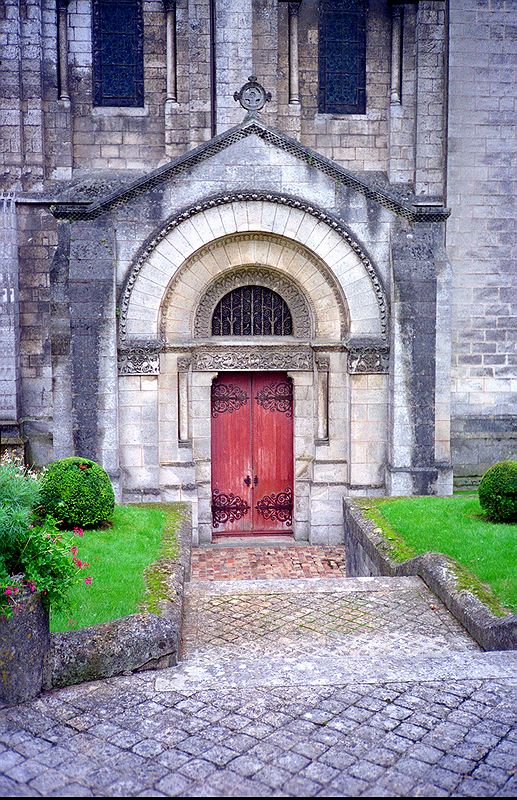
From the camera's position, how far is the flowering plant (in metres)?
6.12

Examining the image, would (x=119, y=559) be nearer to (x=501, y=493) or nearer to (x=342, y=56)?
(x=501, y=493)

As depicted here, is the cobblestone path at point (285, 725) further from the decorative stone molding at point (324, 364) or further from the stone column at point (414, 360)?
the decorative stone molding at point (324, 364)

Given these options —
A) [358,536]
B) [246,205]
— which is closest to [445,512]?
[358,536]

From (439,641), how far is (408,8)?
1280cm

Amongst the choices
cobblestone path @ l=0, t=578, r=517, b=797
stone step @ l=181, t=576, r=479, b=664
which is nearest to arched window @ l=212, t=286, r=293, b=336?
stone step @ l=181, t=576, r=479, b=664

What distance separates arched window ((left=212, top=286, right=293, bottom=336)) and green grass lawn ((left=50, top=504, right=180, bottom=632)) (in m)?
3.39

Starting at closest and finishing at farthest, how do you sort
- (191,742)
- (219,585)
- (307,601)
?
(191,742) < (307,601) < (219,585)

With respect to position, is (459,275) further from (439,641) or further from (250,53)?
(439,641)

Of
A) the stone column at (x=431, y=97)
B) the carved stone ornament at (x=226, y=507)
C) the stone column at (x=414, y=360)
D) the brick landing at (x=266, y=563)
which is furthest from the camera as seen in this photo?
the stone column at (x=431, y=97)

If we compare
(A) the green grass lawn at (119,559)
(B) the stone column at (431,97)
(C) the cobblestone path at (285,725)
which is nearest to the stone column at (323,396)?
(A) the green grass lawn at (119,559)

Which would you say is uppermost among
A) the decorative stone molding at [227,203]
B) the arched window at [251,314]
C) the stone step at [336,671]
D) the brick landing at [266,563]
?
the decorative stone molding at [227,203]

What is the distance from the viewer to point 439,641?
8078mm

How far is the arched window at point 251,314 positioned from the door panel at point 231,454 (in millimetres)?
841

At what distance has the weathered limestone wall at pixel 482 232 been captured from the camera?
632 inches
